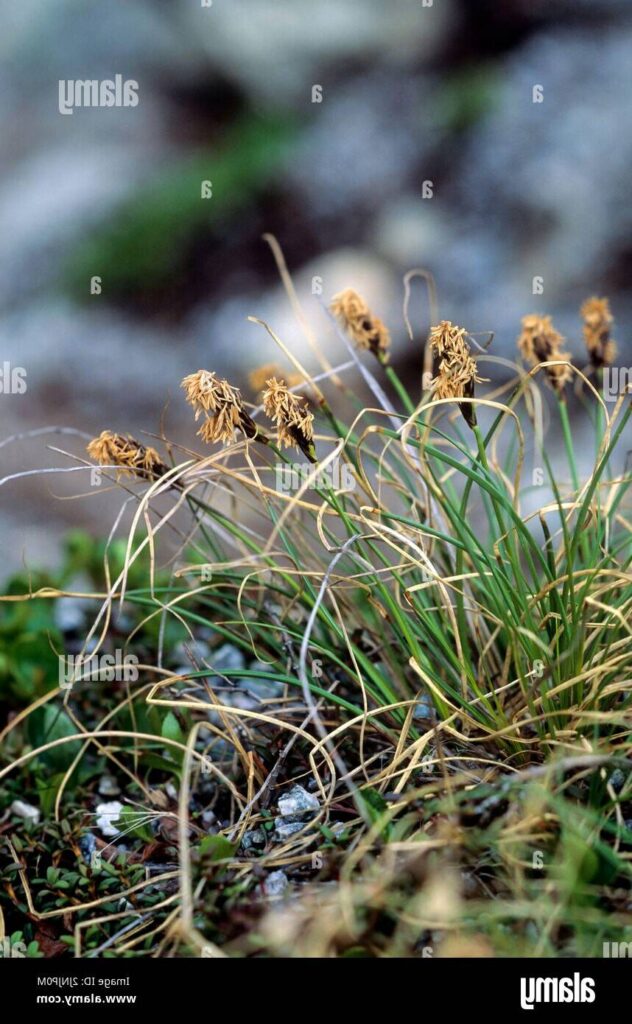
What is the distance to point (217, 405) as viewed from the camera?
47.3 inches

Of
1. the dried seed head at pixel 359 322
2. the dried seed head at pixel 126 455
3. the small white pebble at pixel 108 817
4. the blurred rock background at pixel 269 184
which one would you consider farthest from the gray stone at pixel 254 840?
the blurred rock background at pixel 269 184

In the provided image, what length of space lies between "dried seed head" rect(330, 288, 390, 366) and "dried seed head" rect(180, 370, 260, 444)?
0.31 metres

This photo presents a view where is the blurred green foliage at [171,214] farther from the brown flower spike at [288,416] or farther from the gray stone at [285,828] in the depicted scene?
the gray stone at [285,828]

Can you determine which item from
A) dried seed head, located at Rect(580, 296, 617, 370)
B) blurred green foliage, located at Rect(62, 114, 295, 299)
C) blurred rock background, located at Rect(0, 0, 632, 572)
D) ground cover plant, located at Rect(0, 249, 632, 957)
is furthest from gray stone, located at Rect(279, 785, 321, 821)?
blurred green foliage, located at Rect(62, 114, 295, 299)

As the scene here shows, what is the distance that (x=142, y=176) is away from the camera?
4.29 m

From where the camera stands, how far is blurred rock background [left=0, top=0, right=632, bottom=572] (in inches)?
149

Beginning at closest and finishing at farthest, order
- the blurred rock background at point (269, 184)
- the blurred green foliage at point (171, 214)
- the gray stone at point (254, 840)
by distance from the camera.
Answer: the gray stone at point (254, 840) < the blurred rock background at point (269, 184) < the blurred green foliage at point (171, 214)

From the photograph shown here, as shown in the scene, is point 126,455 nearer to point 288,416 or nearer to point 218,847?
point 288,416

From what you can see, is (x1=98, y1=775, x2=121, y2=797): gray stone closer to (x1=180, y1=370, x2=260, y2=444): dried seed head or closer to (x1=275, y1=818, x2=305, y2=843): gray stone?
(x1=275, y1=818, x2=305, y2=843): gray stone

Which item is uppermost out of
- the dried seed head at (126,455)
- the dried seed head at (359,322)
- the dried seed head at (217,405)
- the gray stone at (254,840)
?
the dried seed head at (359,322)

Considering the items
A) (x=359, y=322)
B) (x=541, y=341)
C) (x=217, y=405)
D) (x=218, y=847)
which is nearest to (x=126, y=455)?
(x=217, y=405)

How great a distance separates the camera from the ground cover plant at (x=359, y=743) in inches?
42.4

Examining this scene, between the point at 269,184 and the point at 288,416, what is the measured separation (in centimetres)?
320
